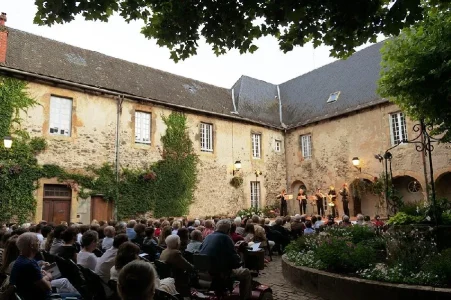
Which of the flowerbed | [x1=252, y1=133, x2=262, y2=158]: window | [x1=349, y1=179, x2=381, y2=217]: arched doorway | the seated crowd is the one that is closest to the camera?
the seated crowd

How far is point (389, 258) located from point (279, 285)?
1980 millimetres

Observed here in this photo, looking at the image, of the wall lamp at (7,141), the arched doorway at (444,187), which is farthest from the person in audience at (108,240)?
the arched doorway at (444,187)

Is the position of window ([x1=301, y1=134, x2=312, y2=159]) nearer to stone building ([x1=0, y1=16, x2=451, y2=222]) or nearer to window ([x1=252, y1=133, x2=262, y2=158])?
stone building ([x1=0, y1=16, x2=451, y2=222])

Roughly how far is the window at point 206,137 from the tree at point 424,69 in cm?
1022

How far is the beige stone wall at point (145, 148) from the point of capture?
13.4 metres

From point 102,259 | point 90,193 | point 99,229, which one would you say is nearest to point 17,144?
point 90,193

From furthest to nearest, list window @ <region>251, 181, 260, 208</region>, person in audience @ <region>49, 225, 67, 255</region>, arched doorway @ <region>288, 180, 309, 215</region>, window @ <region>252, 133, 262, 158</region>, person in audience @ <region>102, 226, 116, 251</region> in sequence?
arched doorway @ <region>288, 180, 309, 215</region> → window @ <region>252, 133, 262, 158</region> → window @ <region>251, 181, 260, 208</region> → person in audience @ <region>102, 226, 116, 251</region> → person in audience @ <region>49, 225, 67, 255</region>

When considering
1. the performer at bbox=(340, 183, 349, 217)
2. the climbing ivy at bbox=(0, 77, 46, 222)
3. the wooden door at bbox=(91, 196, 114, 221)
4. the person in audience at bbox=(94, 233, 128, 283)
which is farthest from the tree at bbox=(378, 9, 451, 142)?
the climbing ivy at bbox=(0, 77, 46, 222)

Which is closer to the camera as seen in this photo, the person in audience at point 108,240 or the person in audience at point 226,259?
the person in audience at point 226,259

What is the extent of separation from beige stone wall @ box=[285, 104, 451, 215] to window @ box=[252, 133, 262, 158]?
7.06ft

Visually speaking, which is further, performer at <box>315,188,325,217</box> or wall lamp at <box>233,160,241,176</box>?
performer at <box>315,188,325,217</box>

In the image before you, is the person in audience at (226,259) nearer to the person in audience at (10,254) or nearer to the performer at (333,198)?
the person in audience at (10,254)

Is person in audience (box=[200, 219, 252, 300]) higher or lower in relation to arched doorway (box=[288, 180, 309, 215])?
lower

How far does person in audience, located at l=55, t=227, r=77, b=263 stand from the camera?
5055 mm
